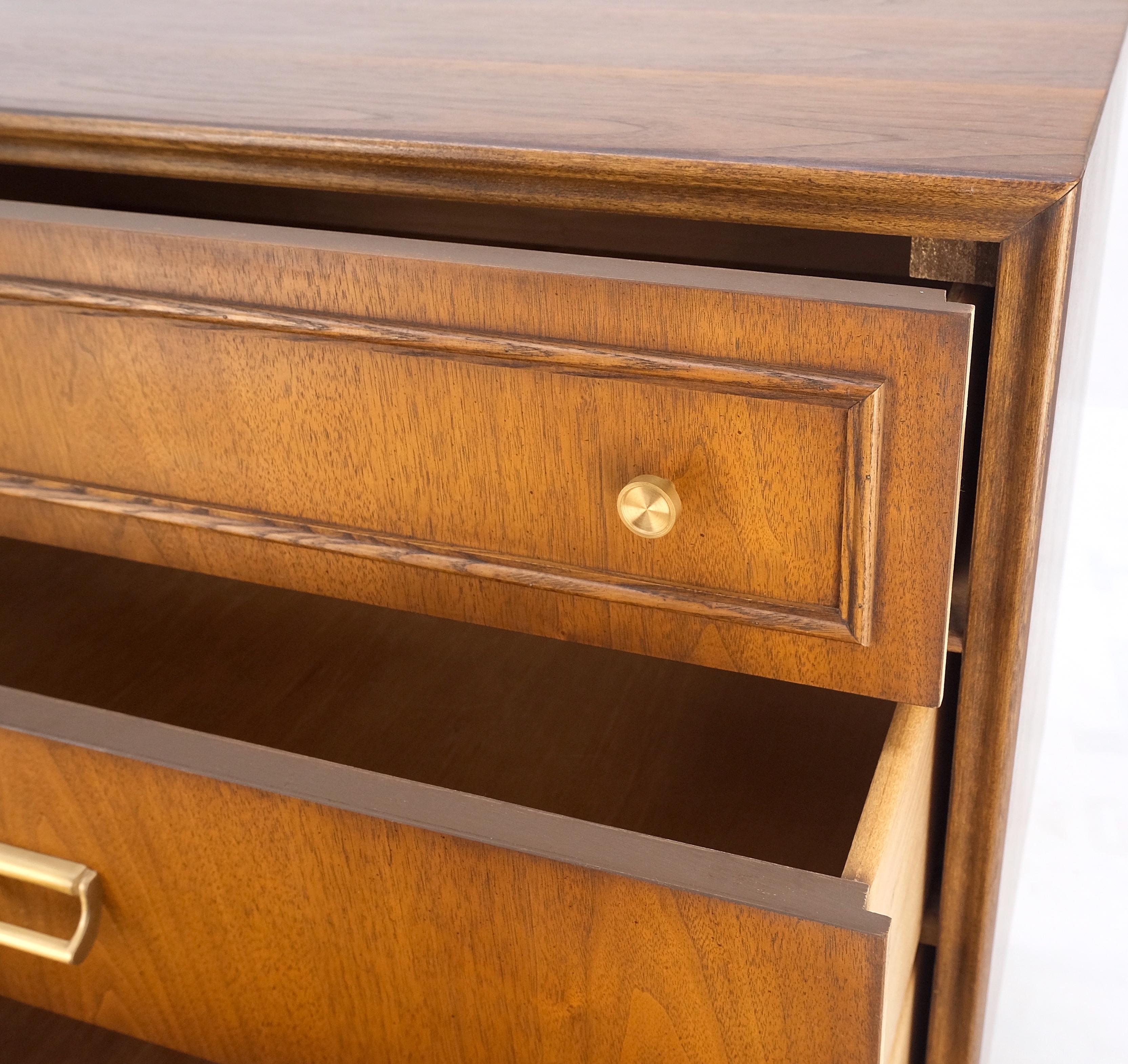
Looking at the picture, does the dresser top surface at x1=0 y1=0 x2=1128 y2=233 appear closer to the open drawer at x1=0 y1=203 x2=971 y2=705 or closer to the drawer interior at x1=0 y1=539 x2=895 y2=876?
the open drawer at x1=0 y1=203 x2=971 y2=705

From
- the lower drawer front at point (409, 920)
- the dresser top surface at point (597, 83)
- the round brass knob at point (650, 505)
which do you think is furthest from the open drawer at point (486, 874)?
the dresser top surface at point (597, 83)

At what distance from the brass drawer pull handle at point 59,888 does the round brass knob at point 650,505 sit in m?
0.25

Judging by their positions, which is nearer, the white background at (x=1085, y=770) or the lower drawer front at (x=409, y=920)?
the lower drawer front at (x=409, y=920)

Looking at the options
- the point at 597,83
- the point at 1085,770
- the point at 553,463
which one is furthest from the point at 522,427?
the point at 1085,770

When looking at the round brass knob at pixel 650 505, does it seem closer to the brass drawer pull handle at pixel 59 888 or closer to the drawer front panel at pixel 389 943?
the drawer front panel at pixel 389 943

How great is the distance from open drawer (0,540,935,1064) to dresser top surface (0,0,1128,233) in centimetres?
21

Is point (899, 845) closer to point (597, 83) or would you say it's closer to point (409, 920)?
point (409, 920)

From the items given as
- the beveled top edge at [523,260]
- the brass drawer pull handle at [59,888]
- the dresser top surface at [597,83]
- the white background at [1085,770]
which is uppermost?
the dresser top surface at [597,83]

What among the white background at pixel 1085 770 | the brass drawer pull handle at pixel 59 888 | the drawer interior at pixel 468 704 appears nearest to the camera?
the brass drawer pull handle at pixel 59 888

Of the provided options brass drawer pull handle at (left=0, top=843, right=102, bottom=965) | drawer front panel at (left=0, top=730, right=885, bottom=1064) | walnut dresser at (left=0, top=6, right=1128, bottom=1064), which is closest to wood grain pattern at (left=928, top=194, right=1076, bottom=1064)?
walnut dresser at (left=0, top=6, right=1128, bottom=1064)

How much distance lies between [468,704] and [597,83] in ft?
1.14

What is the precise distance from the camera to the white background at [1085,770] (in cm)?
78

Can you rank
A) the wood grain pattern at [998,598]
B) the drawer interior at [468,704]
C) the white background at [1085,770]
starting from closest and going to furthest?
1. the wood grain pattern at [998,598]
2. the drawer interior at [468,704]
3. the white background at [1085,770]

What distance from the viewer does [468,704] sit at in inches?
26.5
